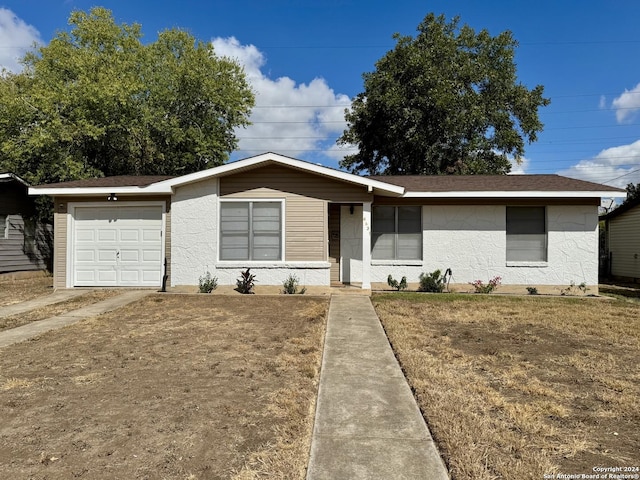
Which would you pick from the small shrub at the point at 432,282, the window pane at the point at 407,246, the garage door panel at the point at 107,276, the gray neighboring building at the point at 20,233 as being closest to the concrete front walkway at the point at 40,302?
the garage door panel at the point at 107,276

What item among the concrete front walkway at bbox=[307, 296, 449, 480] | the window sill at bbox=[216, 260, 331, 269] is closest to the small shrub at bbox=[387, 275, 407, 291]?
the window sill at bbox=[216, 260, 331, 269]

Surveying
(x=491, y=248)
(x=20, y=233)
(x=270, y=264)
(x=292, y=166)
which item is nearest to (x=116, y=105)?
(x=20, y=233)

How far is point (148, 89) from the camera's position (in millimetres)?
25219

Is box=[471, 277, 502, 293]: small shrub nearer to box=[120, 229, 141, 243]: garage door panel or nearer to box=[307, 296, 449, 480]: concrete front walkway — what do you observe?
box=[307, 296, 449, 480]: concrete front walkway

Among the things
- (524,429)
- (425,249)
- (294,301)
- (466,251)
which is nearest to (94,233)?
(294,301)

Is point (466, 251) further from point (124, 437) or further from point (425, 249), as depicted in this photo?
point (124, 437)

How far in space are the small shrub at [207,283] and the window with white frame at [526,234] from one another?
8.26 m

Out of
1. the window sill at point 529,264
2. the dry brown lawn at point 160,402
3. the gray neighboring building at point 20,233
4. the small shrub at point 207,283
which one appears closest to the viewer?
the dry brown lawn at point 160,402

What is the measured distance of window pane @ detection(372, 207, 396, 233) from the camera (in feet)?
39.1

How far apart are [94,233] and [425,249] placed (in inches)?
374

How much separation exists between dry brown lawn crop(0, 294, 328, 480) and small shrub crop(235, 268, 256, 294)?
360 centimetres

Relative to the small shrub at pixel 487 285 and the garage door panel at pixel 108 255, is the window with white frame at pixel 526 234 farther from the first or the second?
the garage door panel at pixel 108 255

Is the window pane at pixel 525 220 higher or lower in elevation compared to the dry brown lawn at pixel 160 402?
A: higher

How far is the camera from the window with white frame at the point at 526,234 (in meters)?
11.6
